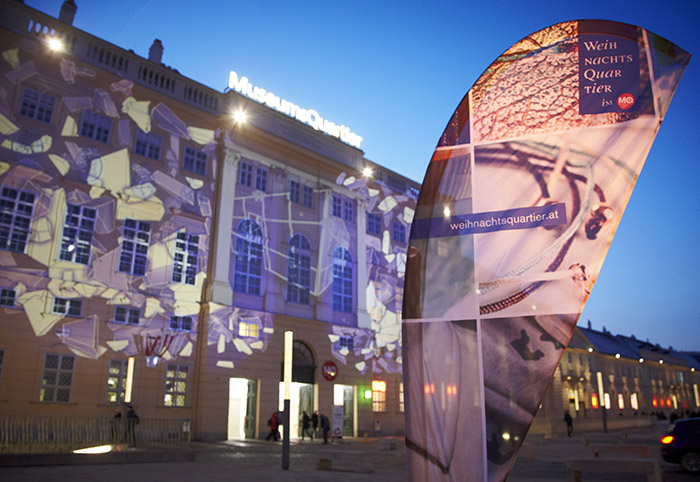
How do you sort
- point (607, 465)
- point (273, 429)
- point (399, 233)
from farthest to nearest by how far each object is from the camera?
point (399, 233), point (273, 429), point (607, 465)

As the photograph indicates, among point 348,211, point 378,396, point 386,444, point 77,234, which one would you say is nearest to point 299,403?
point 378,396

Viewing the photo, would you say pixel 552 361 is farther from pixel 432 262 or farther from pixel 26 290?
pixel 26 290

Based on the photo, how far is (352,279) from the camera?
34875 millimetres

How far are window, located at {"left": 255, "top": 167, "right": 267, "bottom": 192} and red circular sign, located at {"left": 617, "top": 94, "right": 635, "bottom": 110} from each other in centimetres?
2577

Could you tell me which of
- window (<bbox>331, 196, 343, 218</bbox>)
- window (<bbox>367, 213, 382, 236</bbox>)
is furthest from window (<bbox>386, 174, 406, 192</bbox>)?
window (<bbox>331, 196, 343, 218</bbox>)

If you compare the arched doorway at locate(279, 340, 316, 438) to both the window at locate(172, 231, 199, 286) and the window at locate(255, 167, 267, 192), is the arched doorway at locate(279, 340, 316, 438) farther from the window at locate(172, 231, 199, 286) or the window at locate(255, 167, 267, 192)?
the window at locate(255, 167, 267, 192)

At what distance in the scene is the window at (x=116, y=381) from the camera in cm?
2319

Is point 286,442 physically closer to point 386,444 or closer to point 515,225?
point 386,444

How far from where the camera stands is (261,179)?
102ft

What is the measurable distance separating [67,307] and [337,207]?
56.2 ft

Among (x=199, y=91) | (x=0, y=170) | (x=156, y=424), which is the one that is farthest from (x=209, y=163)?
(x=156, y=424)

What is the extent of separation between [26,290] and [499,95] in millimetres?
20918

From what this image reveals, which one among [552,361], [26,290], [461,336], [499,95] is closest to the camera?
[552,361]

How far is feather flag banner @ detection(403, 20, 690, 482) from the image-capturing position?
589 centimetres
